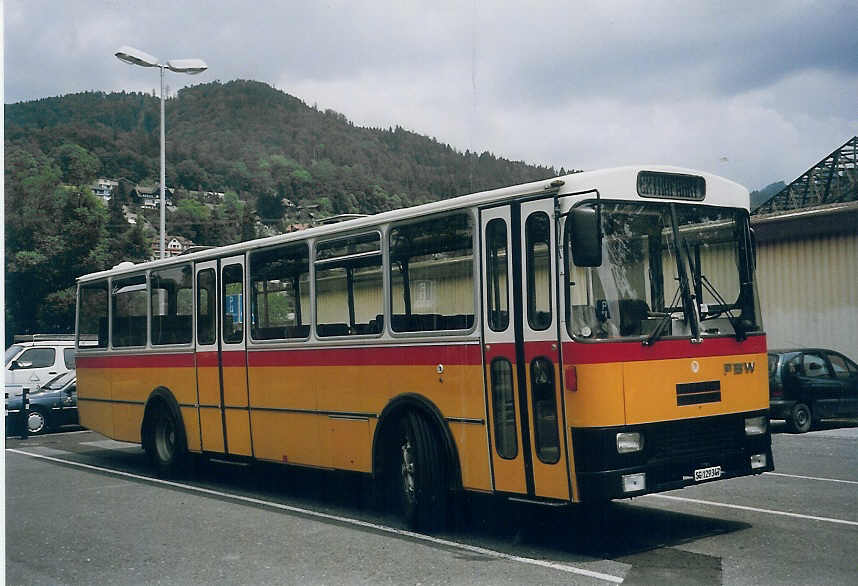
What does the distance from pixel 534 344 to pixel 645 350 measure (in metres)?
0.87

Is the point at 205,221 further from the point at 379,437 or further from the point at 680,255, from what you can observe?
the point at 680,255

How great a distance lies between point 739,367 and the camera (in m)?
8.42

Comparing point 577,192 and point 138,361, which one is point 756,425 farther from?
point 138,361

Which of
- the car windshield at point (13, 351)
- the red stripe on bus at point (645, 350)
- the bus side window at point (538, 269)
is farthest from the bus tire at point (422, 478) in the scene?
the car windshield at point (13, 351)

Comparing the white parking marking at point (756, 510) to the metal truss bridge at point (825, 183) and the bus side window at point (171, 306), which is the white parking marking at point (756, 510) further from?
the metal truss bridge at point (825, 183)

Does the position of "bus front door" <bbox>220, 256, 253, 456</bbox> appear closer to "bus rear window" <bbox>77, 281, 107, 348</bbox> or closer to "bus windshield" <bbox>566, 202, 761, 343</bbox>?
"bus rear window" <bbox>77, 281, 107, 348</bbox>

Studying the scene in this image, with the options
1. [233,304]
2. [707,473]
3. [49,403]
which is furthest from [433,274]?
[49,403]

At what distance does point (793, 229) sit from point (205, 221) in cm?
1622

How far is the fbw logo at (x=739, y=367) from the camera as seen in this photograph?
27.3 ft

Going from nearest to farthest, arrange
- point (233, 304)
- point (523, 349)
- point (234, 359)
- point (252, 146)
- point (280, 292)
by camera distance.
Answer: point (523, 349) → point (280, 292) → point (234, 359) → point (233, 304) → point (252, 146)

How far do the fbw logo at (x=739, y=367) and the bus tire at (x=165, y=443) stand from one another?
26.0ft

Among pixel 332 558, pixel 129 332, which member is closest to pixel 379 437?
pixel 332 558

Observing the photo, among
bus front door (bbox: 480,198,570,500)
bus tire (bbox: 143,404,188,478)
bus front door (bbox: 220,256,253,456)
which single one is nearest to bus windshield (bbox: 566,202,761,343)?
bus front door (bbox: 480,198,570,500)

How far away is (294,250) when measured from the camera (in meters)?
11.4
